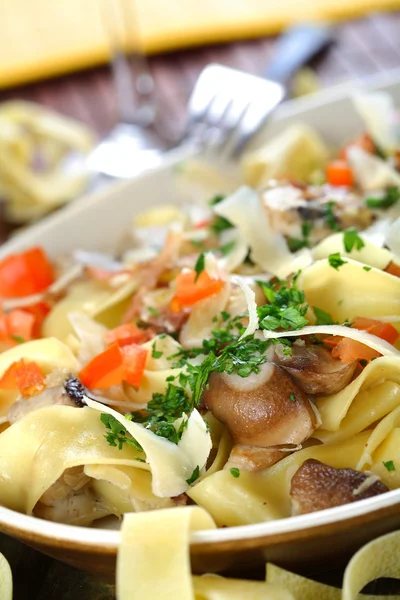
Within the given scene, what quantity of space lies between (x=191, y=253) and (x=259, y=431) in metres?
1.11

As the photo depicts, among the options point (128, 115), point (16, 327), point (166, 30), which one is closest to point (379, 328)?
point (16, 327)

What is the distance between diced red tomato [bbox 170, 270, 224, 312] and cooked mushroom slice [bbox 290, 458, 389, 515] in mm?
765

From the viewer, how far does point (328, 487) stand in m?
1.95

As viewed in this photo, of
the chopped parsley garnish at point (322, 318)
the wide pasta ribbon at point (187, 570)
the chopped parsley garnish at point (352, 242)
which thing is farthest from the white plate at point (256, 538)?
the chopped parsley garnish at point (352, 242)

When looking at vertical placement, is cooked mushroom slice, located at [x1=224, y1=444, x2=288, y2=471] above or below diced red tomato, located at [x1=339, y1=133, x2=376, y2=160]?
below

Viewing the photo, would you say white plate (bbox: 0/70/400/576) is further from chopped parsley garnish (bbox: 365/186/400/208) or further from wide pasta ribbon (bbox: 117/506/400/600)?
chopped parsley garnish (bbox: 365/186/400/208)

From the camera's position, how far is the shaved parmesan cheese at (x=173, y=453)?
2025 millimetres

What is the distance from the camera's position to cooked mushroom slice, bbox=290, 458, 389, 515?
6.32 feet

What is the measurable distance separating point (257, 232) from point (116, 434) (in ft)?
3.05

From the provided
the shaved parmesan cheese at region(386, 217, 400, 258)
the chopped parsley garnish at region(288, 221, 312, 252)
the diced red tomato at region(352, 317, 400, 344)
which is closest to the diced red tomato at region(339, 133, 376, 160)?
the chopped parsley garnish at region(288, 221, 312, 252)

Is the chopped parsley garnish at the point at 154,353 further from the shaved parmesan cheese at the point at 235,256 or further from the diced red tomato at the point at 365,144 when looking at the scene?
the diced red tomato at the point at 365,144

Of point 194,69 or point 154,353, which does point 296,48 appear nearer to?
point 194,69

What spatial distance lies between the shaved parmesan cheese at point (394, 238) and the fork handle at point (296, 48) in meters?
2.66

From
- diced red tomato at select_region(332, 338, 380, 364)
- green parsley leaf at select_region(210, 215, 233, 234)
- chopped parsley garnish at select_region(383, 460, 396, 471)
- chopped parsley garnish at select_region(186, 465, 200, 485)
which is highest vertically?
green parsley leaf at select_region(210, 215, 233, 234)
